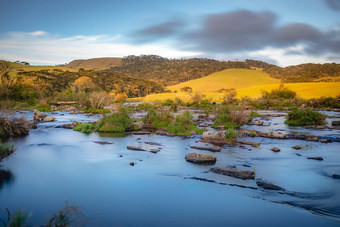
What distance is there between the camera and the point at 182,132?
20594mm

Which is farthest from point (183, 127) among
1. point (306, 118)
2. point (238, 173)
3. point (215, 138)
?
point (306, 118)

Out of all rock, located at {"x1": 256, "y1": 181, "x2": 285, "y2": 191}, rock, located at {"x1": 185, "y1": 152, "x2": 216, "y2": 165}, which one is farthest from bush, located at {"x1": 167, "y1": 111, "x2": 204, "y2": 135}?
rock, located at {"x1": 256, "y1": 181, "x2": 285, "y2": 191}

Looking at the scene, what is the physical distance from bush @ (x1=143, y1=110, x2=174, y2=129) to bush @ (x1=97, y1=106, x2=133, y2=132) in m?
2.09

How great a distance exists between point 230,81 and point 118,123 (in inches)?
4170

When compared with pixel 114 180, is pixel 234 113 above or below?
above

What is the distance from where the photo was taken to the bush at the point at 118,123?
2196cm

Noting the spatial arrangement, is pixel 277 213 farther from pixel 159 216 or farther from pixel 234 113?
pixel 234 113

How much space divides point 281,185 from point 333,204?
1.81 meters

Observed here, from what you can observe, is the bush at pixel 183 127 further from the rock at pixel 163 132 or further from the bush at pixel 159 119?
the bush at pixel 159 119

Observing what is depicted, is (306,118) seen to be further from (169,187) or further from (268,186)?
(169,187)

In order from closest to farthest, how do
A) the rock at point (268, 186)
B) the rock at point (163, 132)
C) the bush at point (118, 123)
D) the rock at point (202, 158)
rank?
1. the rock at point (268, 186)
2. the rock at point (202, 158)
3. the rock at point (163, 132)
4. the bush at point (118, 123)

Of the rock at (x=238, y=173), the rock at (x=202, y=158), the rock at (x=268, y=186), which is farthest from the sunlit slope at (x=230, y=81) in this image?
the rock at (x=268, y=186)

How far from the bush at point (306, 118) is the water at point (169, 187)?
8461 mm

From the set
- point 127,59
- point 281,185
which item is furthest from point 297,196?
point 127,59
